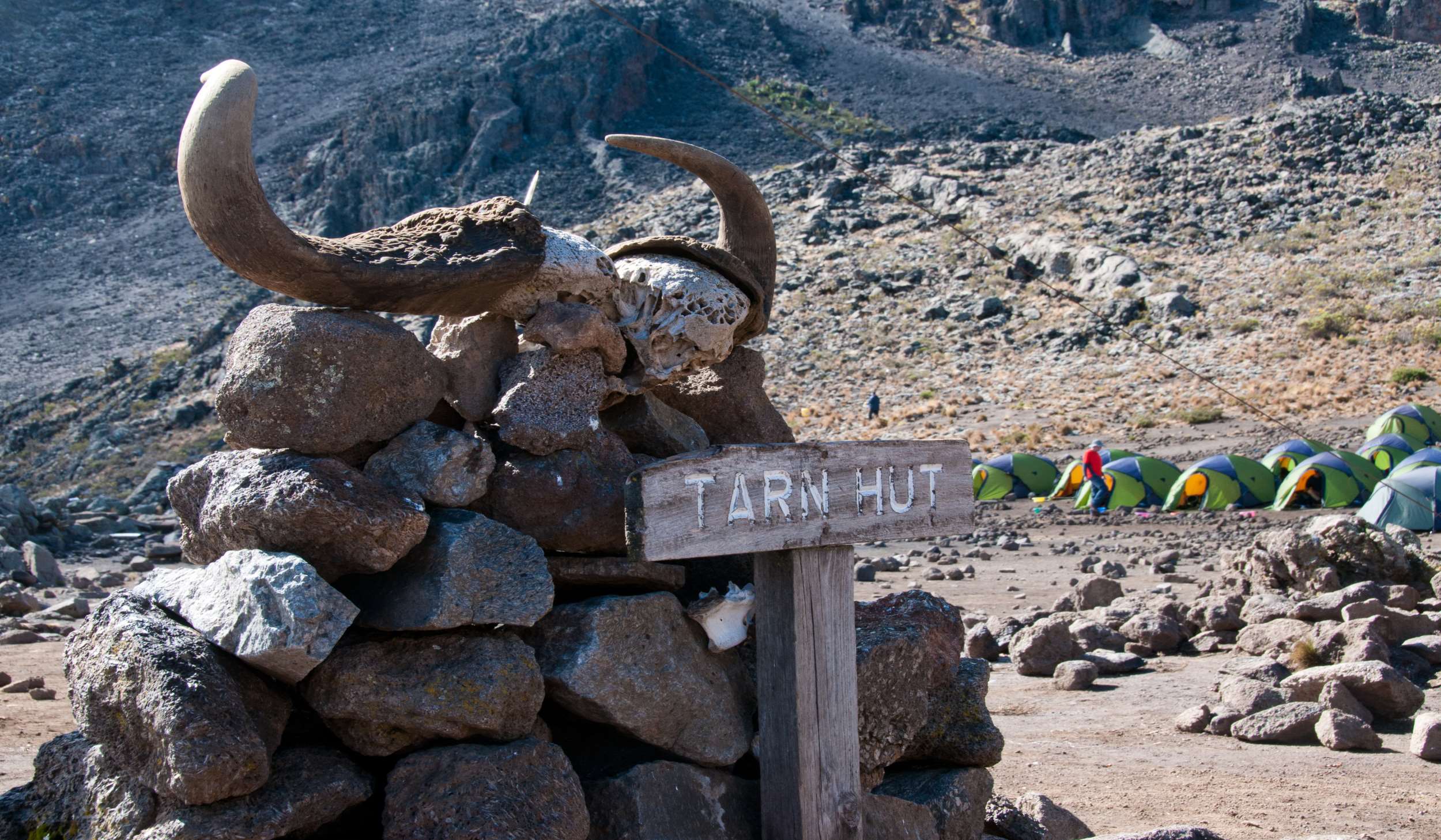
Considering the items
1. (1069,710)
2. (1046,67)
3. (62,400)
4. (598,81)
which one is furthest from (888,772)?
(1046,67)

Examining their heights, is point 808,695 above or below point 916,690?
above

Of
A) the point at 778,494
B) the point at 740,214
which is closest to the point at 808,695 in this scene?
the point at 778,494

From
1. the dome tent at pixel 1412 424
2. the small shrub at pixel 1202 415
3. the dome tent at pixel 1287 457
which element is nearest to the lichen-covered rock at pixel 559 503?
the dome tent at pixel 1287 457

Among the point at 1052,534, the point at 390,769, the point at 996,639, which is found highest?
the point at 390,769

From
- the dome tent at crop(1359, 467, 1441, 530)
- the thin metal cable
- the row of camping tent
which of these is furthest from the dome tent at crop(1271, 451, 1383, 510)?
the dome tent at crop(1359, 467, 1441, 530)

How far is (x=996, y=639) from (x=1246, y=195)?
123 feet

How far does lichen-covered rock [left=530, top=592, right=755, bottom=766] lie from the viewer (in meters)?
3.69

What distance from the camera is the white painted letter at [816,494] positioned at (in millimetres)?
3689

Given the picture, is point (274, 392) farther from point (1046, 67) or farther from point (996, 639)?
point (1046, 67)

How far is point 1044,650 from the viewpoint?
8.92 metres

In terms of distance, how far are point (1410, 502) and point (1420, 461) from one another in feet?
5.43

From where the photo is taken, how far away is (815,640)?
12.3 feet

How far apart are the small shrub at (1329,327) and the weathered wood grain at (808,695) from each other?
102 ft

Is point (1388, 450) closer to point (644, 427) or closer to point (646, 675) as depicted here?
point (644, 427)
